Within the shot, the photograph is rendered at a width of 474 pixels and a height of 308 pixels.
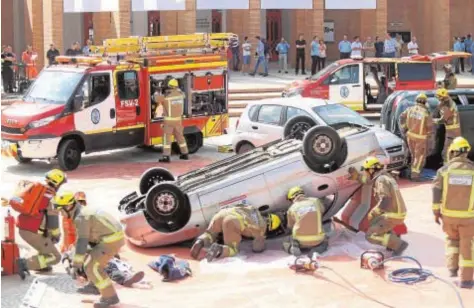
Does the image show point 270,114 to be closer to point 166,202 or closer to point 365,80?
point 166,202

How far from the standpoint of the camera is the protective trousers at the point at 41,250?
1105 cm

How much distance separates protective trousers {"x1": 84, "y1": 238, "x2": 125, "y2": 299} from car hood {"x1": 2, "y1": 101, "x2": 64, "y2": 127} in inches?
329

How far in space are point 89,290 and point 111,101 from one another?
8.57 metres

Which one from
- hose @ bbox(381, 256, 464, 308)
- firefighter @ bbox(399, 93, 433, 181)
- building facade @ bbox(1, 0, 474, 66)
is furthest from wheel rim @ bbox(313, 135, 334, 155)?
building facade @ bbox(1, 0, 474, 66)

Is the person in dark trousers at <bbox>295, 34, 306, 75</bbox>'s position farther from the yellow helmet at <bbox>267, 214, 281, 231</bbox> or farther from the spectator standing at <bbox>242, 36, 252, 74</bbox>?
the yellow helmet at <bbox>267, 214, 281, 231</bbox>

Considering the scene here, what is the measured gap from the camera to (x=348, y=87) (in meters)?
23.8

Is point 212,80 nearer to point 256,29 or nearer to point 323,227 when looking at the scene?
point 323,227

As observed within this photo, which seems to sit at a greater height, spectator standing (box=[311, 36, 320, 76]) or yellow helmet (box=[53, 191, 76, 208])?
spectator standing (box=[311, 36, 320, 76])

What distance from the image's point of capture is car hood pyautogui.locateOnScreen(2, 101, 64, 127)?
17.7 meters

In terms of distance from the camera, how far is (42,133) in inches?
698

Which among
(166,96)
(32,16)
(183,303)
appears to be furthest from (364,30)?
(183,303)

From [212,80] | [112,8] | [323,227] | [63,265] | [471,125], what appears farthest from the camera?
[112,8]

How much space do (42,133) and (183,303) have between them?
27.7 ft

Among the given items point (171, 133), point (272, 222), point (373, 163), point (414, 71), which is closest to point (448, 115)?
point (373, 163)
